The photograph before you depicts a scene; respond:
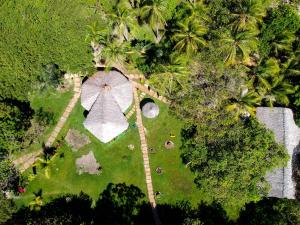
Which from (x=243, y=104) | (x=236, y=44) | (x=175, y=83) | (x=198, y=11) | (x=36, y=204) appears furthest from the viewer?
(x=198, y=11)

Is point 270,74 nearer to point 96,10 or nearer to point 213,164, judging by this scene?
point 213,164

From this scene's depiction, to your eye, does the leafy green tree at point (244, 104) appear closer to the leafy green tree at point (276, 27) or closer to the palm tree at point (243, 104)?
the palm tree at point (243, 104)

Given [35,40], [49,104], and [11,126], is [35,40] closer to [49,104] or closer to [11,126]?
[49,104]

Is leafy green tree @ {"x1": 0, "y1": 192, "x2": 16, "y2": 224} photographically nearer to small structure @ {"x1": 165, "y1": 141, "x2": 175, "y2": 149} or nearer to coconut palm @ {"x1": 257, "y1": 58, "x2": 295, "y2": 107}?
small structure @ {"x1": 165, "y1": 141, "x2": 175, "y2": 149}

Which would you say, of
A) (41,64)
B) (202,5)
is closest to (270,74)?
(202,5)

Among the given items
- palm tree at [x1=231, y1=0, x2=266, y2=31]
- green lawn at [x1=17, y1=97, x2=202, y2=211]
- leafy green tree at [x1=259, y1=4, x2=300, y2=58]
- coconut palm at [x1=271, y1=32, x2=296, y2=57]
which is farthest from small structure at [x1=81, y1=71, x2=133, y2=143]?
coconut palm at [x1=271, y1=32, x2=296, y2=57]

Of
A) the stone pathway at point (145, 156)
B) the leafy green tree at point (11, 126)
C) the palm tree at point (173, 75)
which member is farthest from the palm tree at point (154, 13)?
the leafy green tree at point (11, 126)

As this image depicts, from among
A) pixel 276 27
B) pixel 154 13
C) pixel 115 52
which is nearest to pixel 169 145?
pixel 115 52
